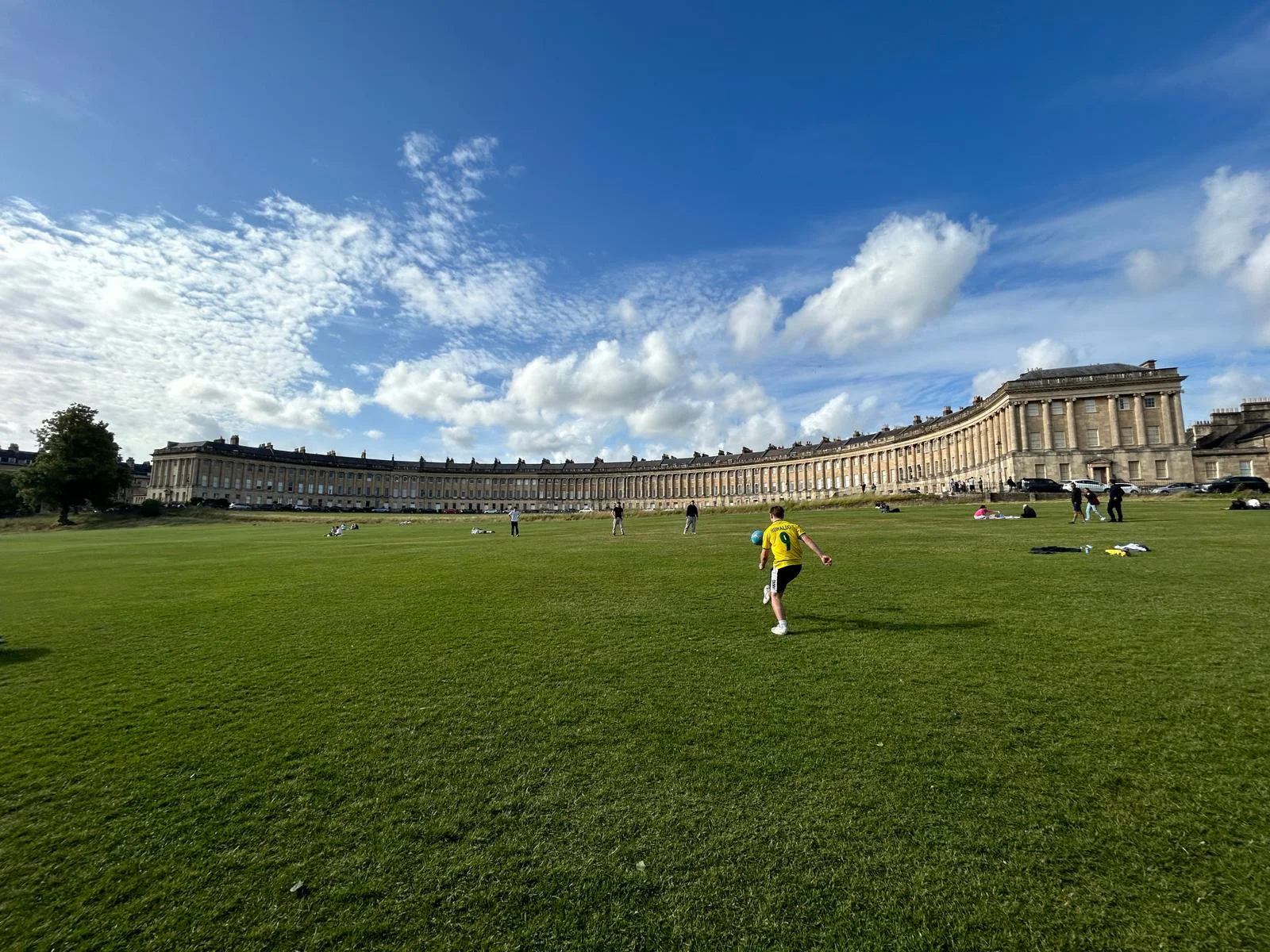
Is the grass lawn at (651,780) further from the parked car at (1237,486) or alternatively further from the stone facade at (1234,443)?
the stone facade at (1234,443)

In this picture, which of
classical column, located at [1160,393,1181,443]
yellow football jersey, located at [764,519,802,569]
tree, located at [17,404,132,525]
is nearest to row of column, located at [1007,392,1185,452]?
classical column, located at [1160,393,1181,443]

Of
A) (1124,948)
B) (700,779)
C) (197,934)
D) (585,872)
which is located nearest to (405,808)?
(197,934)

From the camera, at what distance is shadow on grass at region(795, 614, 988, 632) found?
902 cm

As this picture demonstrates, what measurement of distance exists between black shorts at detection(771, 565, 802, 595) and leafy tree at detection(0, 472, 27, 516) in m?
124

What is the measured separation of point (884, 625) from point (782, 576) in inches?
70.8

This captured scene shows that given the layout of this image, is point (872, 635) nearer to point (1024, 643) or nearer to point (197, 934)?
point (1024, 643)

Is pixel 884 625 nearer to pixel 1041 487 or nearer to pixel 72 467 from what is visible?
pixel 1041 487

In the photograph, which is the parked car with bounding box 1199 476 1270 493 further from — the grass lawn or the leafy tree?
the leafy tree

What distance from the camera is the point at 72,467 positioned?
67125mm

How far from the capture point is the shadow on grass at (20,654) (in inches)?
335

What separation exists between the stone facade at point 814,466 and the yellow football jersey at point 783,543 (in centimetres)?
7443

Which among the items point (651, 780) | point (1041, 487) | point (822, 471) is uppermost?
point (822, 471)

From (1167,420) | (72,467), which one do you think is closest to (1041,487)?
(1167,420)

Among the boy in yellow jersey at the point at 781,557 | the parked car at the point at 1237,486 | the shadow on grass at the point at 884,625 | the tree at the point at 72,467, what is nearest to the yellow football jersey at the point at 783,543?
the boy in yellow jersey at the point at 781,557
